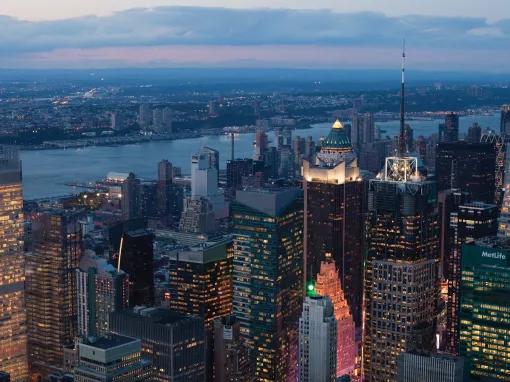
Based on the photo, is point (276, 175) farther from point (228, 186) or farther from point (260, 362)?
point (260, 362)

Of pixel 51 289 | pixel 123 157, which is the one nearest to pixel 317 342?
pixel 51 289

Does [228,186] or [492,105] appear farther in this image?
[492,105]

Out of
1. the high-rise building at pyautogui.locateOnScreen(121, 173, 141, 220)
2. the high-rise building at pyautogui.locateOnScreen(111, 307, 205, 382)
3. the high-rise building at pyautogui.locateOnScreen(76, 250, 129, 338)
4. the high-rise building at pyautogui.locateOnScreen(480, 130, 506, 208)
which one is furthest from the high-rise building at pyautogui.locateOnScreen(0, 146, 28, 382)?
the high-rise building at pyautogui.locateOnScreen(480, 130, 506, 208)

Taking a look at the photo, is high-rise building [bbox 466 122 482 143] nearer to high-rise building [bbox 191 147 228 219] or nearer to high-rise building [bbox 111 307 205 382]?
high-rise building [bbox 191 147 228 219]

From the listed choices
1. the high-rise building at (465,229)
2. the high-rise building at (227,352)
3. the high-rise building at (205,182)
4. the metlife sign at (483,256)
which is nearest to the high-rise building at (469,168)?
the high-rise building at (205,182)

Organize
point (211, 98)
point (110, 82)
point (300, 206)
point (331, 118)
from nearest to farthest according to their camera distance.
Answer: point (300, 206), point (331, 118), point (211, 98), point (110, 82)

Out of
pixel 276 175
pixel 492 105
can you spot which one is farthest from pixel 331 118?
pixel 276 175

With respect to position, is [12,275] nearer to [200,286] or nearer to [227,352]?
[200,286]
